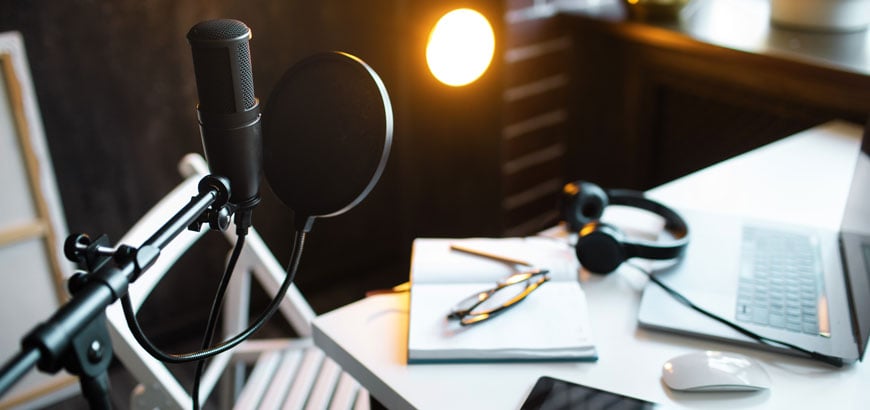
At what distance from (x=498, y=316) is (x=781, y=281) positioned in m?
0.41

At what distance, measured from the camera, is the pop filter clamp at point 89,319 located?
0.46m

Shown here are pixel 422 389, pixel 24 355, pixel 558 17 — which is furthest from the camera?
pixel 558 17

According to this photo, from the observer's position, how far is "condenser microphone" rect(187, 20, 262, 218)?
24.9 inches

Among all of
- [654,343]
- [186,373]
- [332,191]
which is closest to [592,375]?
[654,343]

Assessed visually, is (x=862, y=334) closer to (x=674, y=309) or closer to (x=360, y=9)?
(x=674, y=309)

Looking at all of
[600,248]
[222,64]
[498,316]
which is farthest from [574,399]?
[222,64]

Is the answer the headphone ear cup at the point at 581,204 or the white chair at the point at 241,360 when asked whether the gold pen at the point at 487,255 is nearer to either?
the headphone ear cup at the point at 581,204

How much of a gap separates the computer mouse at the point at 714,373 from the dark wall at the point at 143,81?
1.50 meters

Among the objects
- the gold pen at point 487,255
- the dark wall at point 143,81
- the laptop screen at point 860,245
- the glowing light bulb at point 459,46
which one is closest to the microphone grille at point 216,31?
the gold pen at point 487,255

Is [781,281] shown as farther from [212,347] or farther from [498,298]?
[212,347]

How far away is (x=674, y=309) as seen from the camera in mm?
1027

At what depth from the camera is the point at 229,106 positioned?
0.66 m

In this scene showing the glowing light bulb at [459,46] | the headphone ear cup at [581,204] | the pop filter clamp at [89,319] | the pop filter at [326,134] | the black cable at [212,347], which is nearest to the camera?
the pop filter clamp at [89,319]

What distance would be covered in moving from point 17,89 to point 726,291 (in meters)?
1.56
